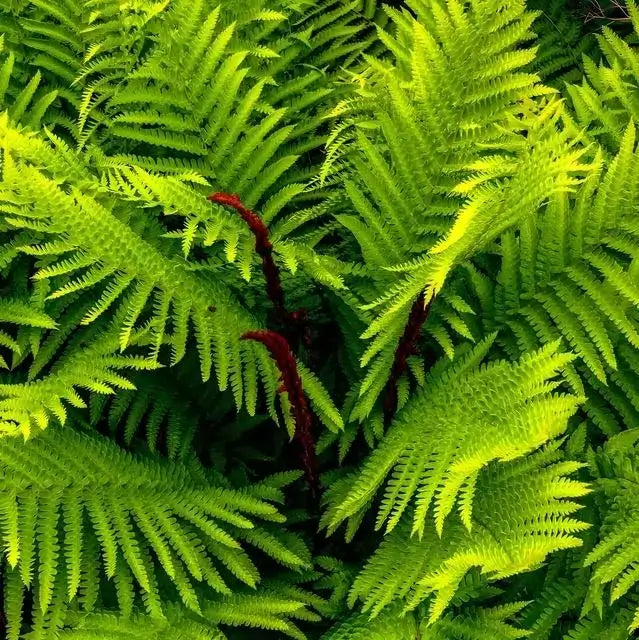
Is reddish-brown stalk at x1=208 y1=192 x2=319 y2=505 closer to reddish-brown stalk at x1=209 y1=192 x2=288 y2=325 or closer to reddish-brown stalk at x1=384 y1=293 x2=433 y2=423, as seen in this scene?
reddish-brown stalk at x1=209 y1=192 x2=288 y2=325

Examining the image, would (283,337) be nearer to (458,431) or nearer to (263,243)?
(263,243)

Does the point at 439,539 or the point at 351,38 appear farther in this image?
the point at 351,38

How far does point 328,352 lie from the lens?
78.2 inches

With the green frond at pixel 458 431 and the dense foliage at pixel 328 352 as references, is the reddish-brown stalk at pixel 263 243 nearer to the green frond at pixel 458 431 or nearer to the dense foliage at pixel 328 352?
the dense foliage at pixel 328 352

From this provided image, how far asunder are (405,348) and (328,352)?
517mm

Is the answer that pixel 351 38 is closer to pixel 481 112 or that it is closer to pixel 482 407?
pixel 481 112

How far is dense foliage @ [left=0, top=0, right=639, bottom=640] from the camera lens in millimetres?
1416

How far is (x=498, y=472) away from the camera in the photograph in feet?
4.95

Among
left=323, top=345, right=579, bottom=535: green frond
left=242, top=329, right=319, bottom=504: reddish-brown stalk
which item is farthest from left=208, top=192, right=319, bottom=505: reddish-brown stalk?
left=323, top=345, right=579, bottom=535: green frond

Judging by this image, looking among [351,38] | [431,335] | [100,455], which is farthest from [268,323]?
[351,38]

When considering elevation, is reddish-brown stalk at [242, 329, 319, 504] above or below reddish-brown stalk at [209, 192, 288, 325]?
below

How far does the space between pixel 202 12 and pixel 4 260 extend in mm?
783

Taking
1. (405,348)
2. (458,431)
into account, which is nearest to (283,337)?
(405,348)

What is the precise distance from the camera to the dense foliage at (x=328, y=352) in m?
1.42
